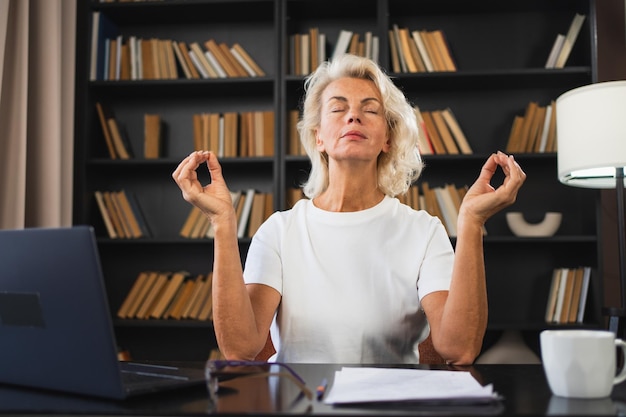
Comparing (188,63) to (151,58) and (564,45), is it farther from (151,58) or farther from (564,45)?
(564,45)

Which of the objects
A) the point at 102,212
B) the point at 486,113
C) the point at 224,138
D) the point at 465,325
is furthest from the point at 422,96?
the point at 465,325

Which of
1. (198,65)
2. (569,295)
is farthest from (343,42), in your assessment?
(569,295)

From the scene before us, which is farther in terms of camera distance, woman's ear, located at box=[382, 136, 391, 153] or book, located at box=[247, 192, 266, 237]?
book, located at box=[247, 192, 266, 237]

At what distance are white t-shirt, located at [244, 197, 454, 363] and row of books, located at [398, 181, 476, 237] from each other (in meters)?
1.43

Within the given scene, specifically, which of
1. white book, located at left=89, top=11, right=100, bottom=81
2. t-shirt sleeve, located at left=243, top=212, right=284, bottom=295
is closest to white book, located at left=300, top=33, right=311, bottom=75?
white book, located at left=89, top=11, right=100, bottom=81

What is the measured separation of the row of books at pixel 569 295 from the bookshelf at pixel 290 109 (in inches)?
2.1

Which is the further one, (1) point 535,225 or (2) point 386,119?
(1) point 535,225

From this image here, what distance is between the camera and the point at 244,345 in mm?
1423

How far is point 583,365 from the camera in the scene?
0.80 m

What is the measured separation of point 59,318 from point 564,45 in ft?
9.32

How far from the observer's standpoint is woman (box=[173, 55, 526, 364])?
1.33m

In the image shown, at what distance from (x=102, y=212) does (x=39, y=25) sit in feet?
2.89

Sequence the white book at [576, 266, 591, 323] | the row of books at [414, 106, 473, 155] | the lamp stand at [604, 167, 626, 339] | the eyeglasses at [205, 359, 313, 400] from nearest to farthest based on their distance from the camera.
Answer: the eyeglasses at [205, 359, 313, 400], the lamp stand at [604, 167, 626, 339], the white book at [576, 266, 591, 323], the row of books at [414, 106, 473, 155]

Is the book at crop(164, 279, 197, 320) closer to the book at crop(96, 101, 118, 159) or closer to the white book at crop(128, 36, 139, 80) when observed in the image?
the book at crop(96, 101, 118, 159)
